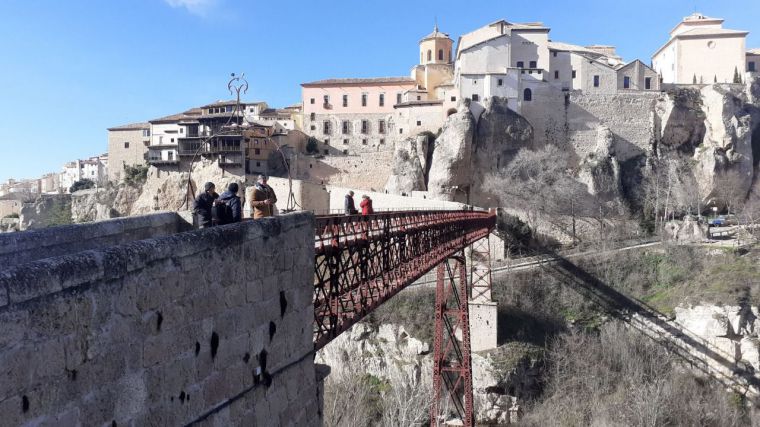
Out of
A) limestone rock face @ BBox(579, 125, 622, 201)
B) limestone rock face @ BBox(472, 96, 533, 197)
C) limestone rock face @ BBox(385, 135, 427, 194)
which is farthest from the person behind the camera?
limestone rock face @ BBox(385, 135, 427, 194)

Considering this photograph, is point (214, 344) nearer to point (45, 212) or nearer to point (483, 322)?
point (483, 322)

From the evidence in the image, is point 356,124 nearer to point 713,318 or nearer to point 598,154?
point 598,154

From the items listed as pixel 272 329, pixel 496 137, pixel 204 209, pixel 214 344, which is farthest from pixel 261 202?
pixel 496 137

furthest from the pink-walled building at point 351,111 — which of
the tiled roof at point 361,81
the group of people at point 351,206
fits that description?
the group of people at point 351,206

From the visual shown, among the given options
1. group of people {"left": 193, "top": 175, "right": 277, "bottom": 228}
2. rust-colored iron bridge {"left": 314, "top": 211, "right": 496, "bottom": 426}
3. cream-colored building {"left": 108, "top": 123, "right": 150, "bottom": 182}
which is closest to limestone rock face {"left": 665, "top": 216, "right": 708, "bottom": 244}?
rust-colored iron bridge {"left": 314, "top": 211, "right": 496, "bottom": 426}

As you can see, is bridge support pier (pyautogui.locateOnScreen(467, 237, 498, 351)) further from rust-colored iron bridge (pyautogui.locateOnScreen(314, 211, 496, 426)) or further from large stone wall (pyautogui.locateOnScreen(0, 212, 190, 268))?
large stone wall (pyautogui.locateOnScreen(0, 212, 190, 268))

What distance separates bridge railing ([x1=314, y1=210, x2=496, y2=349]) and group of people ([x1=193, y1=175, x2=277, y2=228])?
2.67 feet

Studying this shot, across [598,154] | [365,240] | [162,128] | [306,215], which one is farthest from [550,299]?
[162,128]

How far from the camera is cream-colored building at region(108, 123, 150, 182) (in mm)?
55094

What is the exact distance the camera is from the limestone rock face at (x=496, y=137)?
138 feet

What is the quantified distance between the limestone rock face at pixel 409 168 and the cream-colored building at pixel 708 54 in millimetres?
23102

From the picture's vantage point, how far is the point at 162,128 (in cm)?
5241

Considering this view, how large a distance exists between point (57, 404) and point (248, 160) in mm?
45659

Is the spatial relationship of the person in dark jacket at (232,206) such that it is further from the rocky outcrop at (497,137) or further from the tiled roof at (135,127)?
the tiled roof at (135,127)
